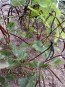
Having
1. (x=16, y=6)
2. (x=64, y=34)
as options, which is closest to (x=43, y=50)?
(x=64, y=34)

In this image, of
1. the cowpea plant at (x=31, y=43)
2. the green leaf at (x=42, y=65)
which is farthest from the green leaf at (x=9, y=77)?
the green leaf at (x=42, y=65)

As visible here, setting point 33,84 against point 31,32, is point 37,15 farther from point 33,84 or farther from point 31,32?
point 33,84

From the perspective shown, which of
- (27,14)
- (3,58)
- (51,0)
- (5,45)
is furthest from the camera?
(27,14)

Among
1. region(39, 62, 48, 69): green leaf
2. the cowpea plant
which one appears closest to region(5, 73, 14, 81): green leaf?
the cowpea plant

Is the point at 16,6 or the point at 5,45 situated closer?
the point at 5,45

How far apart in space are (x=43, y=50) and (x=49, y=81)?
195mm

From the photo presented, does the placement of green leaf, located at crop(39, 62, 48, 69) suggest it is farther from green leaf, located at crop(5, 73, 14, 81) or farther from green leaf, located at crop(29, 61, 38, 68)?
green leaf, located at crop(5, 73, 14, 81)

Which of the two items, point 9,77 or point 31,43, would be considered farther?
Answer: point 31,43

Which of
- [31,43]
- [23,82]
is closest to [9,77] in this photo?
[23,82]

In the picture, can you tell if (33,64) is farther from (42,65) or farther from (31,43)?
→ (31,43)

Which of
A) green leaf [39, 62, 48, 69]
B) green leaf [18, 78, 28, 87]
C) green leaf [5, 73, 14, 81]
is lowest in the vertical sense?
green leaf [18, 78, 28, 87]

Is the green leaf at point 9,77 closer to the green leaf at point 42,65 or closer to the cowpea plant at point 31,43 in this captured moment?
the cowpea plant at point 31,43

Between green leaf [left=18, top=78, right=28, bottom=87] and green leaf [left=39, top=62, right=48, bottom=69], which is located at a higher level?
green leaf [left=39, top=62, right=48, bottom=69]

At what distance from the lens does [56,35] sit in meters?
1.34
